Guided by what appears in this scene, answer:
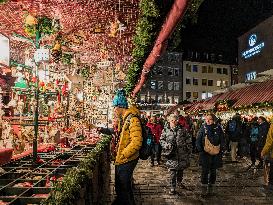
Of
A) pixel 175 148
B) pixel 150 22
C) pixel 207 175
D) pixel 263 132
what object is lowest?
pixel 207 175

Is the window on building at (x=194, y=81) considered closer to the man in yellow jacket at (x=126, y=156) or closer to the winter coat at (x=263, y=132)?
the winter coat at (x=263, y=132)

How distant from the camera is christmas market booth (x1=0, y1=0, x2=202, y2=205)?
19.0 feet

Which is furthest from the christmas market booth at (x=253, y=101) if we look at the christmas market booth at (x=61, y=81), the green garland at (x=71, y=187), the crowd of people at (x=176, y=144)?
the green garland at (x=71, y=187)

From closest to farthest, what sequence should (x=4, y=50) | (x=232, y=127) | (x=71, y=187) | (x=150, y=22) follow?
(x=71, y=187), (x=4, y=50), (x=150, y=22), (x=232, y=127)

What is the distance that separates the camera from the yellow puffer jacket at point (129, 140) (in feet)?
20.6

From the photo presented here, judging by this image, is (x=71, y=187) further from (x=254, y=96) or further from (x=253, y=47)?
(x=253, y=47)

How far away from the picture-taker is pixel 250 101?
20797 millimetres

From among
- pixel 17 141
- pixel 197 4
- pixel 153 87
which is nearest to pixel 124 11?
pixel 197 4

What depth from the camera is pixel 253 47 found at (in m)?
46.1

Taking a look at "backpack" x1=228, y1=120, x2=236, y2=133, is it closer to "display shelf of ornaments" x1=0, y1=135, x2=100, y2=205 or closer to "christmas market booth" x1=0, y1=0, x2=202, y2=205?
"christmas market booth" x1=0, y1=0, x2=202, y2=205

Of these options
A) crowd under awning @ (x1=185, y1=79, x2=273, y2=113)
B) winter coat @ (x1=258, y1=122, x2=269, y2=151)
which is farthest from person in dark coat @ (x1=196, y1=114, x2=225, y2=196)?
crowd under awning @ (x1=185, y1=79, x2=273, y2=113)

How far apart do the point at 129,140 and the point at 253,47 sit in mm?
42272

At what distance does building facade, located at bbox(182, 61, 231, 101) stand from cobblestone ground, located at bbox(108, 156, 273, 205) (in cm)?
6899

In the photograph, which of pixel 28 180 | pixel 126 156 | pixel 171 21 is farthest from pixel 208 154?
pixel 28 180
